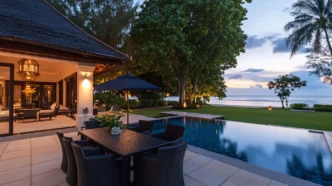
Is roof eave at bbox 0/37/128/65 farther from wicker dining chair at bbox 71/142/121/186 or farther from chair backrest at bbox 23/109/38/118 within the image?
wicker dining chair at bbox 71/142/121/186

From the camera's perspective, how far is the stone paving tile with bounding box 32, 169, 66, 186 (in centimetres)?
301

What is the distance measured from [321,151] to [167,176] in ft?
19.7

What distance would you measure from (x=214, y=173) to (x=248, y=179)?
2.11 feet

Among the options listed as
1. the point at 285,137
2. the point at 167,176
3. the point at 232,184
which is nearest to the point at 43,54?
the point at 167,176

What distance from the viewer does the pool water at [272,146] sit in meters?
4.35

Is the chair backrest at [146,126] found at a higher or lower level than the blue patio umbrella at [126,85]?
lower

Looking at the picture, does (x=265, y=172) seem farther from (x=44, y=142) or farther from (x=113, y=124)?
(x=44, y=142)

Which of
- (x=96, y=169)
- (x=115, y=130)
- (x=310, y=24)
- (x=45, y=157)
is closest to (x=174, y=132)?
(x=115, y=130)

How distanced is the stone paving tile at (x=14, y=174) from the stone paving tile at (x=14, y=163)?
0.21 metres

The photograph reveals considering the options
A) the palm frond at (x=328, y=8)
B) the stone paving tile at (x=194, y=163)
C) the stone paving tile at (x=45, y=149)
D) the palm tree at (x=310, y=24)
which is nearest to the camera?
the stone paving tile at (x=194, y=163)

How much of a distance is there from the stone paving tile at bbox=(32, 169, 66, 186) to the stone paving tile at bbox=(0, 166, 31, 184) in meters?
0.31

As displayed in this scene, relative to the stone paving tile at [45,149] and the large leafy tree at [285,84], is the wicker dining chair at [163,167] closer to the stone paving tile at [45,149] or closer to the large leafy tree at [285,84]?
the stone paving tile at [45,149]

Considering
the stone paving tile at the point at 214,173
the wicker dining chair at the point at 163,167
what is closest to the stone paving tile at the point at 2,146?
the wicker dining chair at the point at 163,167

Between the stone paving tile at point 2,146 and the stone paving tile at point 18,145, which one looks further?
the stone paving tile at point 18,145
